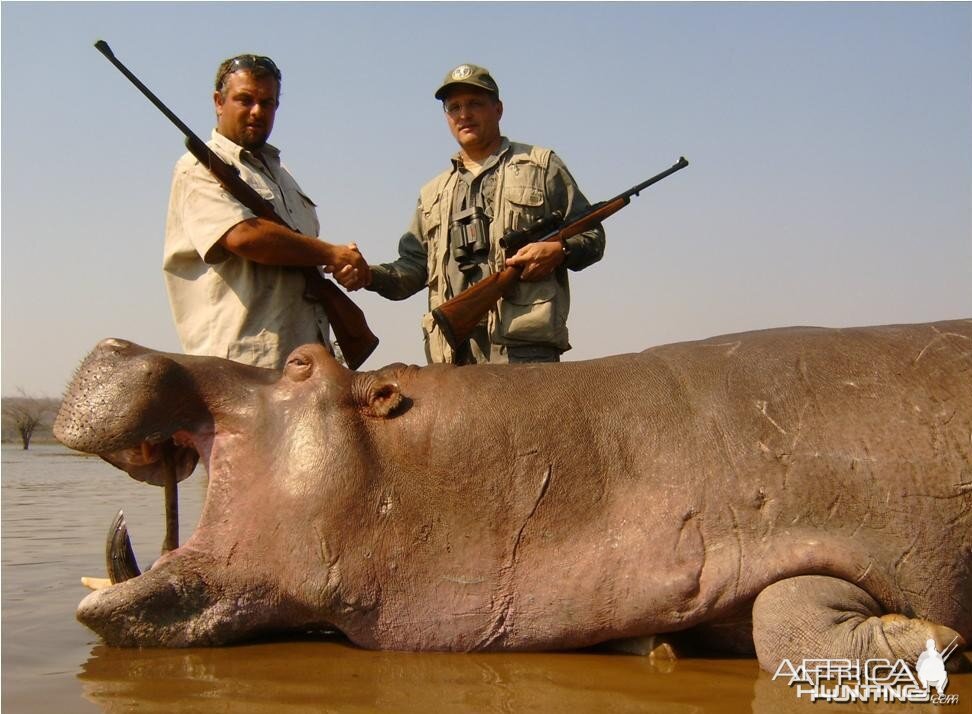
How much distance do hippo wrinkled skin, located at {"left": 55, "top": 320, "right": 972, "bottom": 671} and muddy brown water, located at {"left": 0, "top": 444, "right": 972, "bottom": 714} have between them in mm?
116

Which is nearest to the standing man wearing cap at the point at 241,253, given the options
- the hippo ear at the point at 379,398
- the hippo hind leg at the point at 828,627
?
the hippo ear at the point at 379,398

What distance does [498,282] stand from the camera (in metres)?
6.00

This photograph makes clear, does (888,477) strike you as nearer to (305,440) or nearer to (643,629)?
(643,629)

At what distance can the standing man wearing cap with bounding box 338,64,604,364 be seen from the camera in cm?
616

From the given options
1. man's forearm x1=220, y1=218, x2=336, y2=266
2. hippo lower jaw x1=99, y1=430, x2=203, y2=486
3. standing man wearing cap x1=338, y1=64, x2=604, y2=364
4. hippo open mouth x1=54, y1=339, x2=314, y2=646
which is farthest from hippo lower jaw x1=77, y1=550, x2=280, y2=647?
standing man wearing cap x1=338, y1=64, x2=604, y2=364

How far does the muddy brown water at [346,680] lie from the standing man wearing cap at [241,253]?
1.46m

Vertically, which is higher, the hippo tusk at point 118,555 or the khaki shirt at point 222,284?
the khaki shirt at point 222,284

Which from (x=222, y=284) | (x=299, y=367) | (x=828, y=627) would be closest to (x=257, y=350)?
(x=222, y=284)

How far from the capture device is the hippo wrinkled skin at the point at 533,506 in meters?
3.79

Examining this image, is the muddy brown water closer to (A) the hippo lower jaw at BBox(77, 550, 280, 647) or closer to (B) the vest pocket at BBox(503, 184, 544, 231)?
(A) the hippo lower jaw at BBox(77, 550, 280, 647)

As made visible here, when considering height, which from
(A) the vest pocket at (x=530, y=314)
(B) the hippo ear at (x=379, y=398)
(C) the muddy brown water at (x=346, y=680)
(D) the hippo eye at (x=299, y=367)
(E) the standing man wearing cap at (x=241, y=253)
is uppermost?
(E) the standing man wearing cap at (x=241, y=253)

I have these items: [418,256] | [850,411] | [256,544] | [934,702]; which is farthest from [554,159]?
Result: [934,702]

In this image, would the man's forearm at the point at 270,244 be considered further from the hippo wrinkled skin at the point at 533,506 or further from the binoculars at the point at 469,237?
the binoculars at the point at 469,237

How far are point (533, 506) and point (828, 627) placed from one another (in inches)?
42.7
